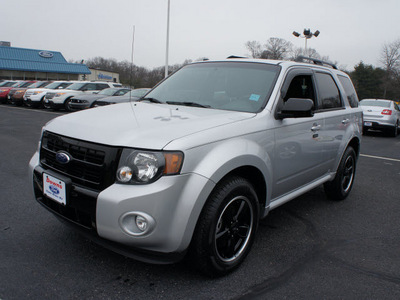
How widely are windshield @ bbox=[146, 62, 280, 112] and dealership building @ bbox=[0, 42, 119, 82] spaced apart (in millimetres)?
45562

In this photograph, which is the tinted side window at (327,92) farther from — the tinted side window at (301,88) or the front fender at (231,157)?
the front fender at (231,157)

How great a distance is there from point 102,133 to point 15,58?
2148 inches

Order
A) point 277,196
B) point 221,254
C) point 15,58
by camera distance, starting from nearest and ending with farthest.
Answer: point 221,254 → point 277,196 → point 15,58

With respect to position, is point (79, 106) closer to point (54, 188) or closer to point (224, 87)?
point (224, 87)

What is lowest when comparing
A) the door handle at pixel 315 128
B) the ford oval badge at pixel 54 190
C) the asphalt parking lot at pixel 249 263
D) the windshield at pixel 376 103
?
the asphalt parking lot at pixel 249 263

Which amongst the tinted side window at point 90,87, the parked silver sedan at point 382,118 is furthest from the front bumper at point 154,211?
the tinted side window at point 90,87

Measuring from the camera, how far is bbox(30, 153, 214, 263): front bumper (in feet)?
7.30

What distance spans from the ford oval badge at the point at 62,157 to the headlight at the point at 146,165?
0.50 meters

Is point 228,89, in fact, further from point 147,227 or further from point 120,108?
point 147,227

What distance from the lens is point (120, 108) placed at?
3.35 meters

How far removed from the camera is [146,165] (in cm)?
230

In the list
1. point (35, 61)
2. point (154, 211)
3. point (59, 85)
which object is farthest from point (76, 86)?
point (35, 61)

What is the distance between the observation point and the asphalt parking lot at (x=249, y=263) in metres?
2.51

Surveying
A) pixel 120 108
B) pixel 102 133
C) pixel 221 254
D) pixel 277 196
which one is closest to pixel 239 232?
pixel 221 254
